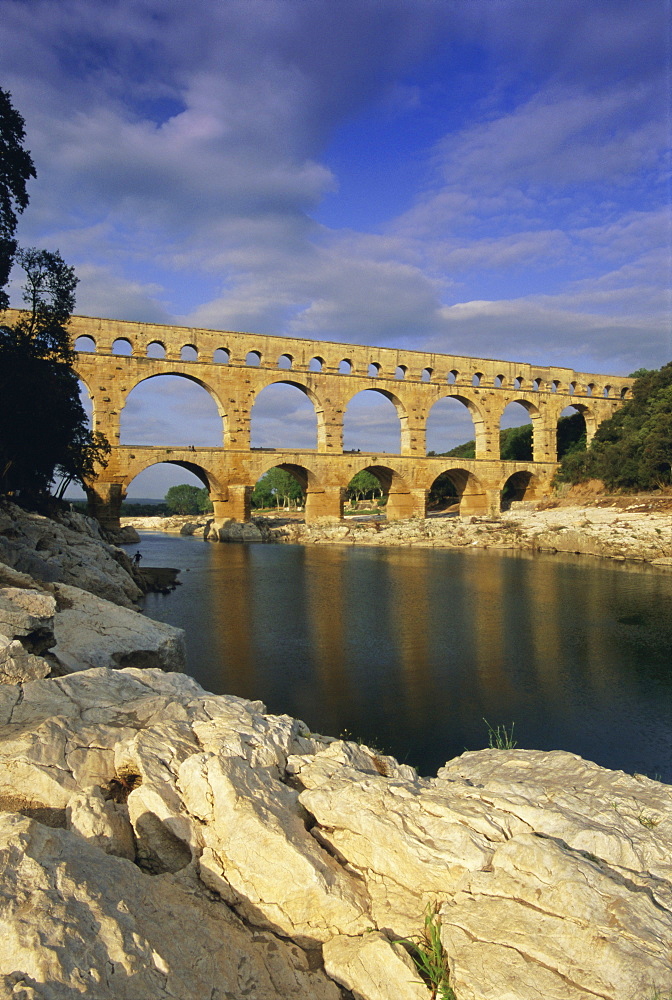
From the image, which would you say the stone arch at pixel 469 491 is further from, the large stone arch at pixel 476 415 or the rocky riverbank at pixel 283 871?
the rocky riverbank at pixel 283 871

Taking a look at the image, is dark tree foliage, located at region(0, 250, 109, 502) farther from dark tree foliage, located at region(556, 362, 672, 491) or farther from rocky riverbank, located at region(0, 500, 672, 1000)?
dark tree foliage, located at region(556, 362, 672, 491)

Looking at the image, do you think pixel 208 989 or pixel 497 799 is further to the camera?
pixel 497 799

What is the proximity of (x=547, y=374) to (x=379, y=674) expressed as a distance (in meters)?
36.7

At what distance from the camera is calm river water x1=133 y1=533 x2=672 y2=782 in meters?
7.01

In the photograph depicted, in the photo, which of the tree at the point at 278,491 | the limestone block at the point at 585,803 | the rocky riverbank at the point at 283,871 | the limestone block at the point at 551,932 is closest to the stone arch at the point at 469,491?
the tree at the point at 278,491

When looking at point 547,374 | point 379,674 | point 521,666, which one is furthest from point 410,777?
point 547,374

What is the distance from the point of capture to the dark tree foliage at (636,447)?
27.8m

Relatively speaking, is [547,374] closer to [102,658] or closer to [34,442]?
[34,442]

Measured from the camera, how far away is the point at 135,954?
6.26 feet

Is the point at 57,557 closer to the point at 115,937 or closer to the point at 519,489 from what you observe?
the point at 115,937

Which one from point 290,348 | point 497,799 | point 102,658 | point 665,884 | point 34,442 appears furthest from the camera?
point 290,348

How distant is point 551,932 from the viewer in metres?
2.26

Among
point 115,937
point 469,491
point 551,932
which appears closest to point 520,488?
point 469,491

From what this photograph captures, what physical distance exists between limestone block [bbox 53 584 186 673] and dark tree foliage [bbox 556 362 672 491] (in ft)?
86.6
